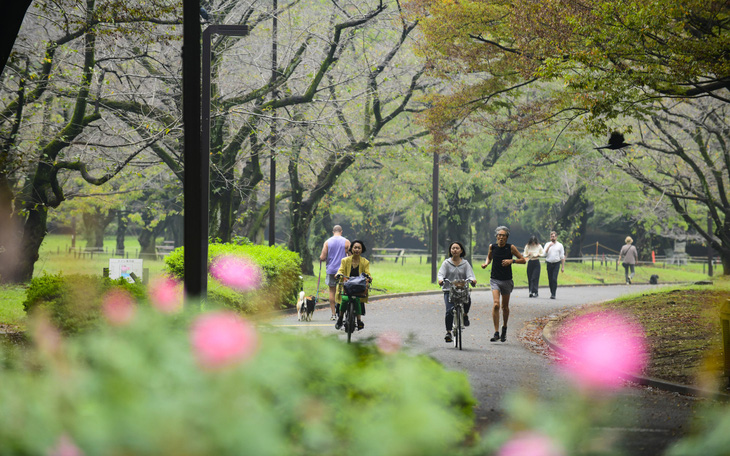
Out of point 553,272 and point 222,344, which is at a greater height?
point 222,344

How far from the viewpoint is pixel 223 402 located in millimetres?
2590

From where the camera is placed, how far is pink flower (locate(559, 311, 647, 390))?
36.7 ft

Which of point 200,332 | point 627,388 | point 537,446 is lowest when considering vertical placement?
point 627,388

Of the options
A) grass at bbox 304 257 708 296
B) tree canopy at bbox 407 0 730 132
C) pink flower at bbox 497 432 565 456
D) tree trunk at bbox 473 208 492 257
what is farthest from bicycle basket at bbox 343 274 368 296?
tree trunk at bbox 473 208 492 257

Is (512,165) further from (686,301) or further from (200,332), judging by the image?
(200,332)

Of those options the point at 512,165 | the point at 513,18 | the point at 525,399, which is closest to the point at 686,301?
the point at 513,18

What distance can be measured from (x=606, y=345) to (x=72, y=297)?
8682 mm

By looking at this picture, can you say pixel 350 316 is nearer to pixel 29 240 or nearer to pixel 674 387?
pixel 674 387

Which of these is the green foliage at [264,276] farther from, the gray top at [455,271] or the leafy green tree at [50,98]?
the gray top at [455,271]

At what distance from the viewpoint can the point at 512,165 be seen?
1577 inches

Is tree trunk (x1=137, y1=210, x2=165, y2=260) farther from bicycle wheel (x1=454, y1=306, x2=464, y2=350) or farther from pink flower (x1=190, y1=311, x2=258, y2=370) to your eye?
pink flower (x1=190, y1=311, x2=258, y2=370)

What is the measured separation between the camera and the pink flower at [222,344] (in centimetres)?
307

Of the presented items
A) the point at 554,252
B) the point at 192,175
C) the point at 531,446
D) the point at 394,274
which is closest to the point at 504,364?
the point at 192,175

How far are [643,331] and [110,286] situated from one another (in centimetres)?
955
